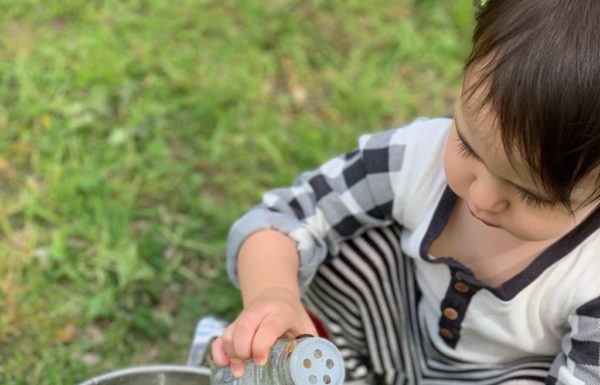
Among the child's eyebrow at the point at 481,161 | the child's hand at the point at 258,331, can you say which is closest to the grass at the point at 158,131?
the child's hand at the point at 258,331

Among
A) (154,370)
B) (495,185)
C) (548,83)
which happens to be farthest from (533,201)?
(154,370)

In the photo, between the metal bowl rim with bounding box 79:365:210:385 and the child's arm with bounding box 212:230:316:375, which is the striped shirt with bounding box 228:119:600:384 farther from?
the metal bowl rim with bounding box 79:365:210:385

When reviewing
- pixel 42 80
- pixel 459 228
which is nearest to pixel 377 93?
pixel 42 80

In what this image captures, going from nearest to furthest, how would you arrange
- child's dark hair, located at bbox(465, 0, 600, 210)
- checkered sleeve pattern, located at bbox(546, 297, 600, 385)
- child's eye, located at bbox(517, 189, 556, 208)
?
child's dark hair, located at bbox(465, 0, 600, 210) → child's eye, located at bbox(517, 189, 556, 208) → checkered sleeve pattern, located at bbox(546, 297, 600, 385)

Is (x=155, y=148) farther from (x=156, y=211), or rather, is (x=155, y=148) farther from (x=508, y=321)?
(x=508, y=321)

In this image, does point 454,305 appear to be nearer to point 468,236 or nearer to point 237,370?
point 468,236

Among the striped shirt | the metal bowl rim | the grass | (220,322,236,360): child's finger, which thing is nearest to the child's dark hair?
the striped shirt

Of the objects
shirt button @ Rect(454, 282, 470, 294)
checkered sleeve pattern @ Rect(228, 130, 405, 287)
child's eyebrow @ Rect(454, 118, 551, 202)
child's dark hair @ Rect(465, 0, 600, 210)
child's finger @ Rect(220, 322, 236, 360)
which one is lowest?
shirt button @ Rect(454, 282, 470, 294)

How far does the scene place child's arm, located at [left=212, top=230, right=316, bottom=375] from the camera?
108 centimetres

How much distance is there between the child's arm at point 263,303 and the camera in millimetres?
1078

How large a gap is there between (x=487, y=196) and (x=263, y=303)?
299 millimetres

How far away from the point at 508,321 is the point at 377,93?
0.96 metres

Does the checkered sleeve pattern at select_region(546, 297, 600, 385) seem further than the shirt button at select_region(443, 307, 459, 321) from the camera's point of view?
No

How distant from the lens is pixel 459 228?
4.27ft
